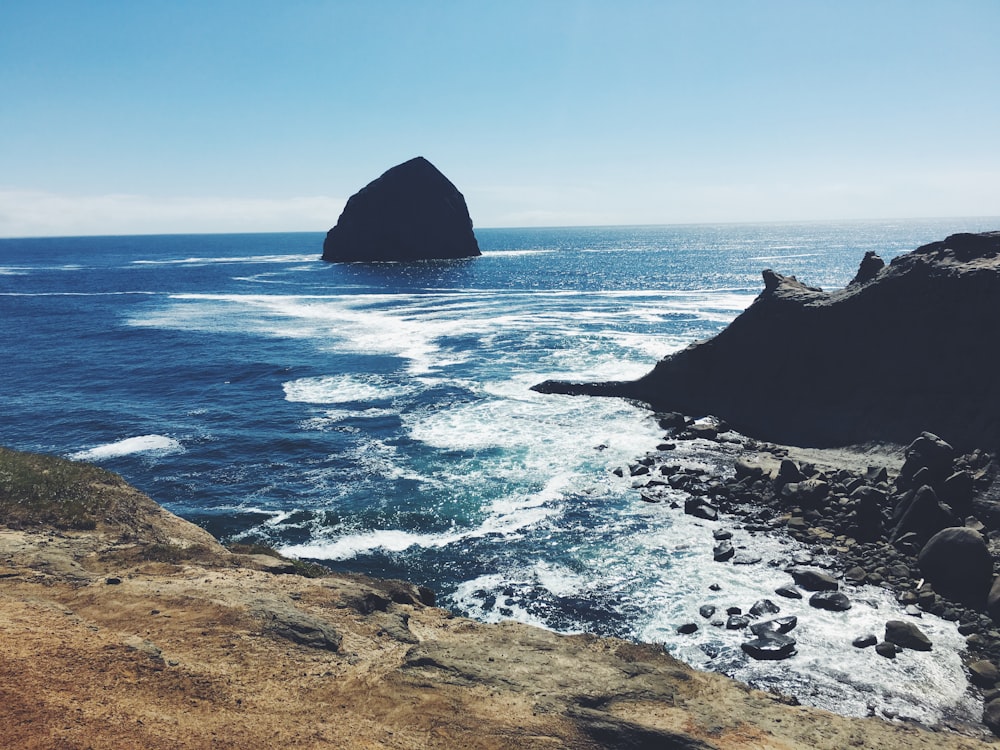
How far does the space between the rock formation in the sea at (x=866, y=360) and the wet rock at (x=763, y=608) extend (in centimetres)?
2148

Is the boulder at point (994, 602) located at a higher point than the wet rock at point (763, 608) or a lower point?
higher

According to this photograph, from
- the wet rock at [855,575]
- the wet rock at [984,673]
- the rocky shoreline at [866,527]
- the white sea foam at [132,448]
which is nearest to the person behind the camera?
the wet rock at [984,673]

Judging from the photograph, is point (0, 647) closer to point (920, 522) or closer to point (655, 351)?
point (920, 522)

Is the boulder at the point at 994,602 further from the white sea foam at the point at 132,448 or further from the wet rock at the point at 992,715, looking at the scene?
the white sea foam at the point at 132,448

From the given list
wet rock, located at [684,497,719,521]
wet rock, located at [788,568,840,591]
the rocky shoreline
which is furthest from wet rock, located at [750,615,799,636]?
wet rock, located at [684,497,719,521]

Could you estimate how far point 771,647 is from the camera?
25.2m

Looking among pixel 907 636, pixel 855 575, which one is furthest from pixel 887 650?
pixel 855 575

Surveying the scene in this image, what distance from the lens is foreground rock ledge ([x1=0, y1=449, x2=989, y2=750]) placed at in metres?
14.2

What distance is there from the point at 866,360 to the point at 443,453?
32.8 meters

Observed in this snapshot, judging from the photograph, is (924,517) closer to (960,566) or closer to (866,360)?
(960,566)

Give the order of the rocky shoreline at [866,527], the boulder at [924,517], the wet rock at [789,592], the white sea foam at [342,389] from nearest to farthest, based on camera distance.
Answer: the rocky shoreline at [866,527] < the wet rock at [789,592] < the boulder at [924,517] < the white sea foam at [342,389]

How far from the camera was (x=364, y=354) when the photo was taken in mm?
79938

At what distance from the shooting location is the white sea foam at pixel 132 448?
45719 mm

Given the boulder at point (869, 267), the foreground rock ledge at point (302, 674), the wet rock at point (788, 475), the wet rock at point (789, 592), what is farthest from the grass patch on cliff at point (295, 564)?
the boulder at point (869, 267)
